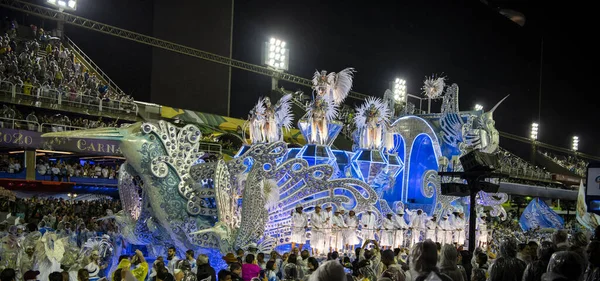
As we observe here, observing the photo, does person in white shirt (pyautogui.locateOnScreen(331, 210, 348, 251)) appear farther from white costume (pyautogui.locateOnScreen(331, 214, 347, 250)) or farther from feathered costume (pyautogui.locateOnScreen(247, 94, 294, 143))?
feathered costume (pyautogui.locateOnScreen(247, 94, 294, 143))

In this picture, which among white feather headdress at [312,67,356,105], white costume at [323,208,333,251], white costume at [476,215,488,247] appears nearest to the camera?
white costume at [323,208,333,251]

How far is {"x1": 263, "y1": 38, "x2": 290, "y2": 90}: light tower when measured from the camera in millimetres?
28953

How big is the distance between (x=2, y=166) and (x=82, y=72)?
5685mm

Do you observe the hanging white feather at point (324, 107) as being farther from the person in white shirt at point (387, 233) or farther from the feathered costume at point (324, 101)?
the person in white shirt at point (387, 233)

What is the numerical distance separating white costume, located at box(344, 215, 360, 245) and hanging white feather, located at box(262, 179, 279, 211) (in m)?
2.31

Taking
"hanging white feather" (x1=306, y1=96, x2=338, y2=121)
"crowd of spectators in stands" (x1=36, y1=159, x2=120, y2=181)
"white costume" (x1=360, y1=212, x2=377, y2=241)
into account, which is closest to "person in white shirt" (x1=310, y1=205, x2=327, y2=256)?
"white costume" (x1=360, y1=212, x2=377, y2=241)

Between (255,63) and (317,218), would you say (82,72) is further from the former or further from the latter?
(317,218)

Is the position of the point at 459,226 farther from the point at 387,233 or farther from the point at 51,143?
the point at 51,143

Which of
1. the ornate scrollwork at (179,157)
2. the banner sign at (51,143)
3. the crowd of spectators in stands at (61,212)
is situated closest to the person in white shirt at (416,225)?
the ornate scrollwork at (179,157)

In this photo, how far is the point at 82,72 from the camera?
2333 cm

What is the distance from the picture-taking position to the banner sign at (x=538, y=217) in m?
20.8

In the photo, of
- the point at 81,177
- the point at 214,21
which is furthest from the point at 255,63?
the point at 81,177

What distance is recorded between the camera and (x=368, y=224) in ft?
53.9

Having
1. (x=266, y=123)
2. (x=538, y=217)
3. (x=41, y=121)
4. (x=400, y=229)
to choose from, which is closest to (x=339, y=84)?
(x=266, y=123)
